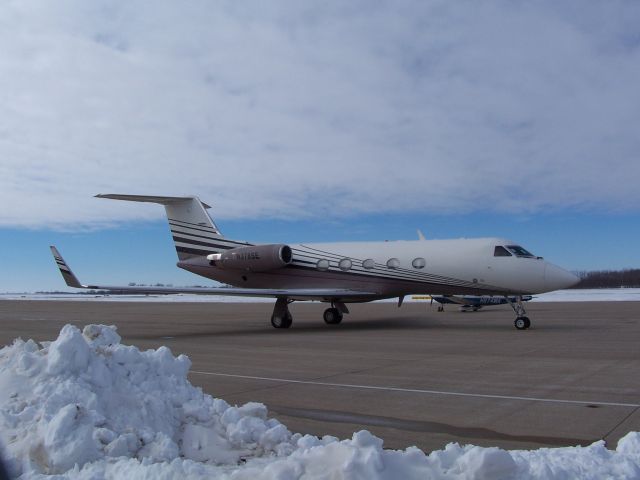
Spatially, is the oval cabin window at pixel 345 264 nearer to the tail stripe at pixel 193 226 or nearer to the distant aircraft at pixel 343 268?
the distant aircraft at pixel 343 268

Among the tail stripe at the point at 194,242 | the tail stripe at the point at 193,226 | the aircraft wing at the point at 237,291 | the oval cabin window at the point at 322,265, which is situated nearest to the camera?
the aircraft wing at the point at 237,291

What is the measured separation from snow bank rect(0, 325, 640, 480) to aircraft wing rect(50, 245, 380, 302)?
38.6 ft

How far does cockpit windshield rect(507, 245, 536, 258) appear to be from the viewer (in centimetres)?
1870

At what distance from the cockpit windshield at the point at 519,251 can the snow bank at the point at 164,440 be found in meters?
14.7

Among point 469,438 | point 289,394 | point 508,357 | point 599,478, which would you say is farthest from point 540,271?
point 599,478

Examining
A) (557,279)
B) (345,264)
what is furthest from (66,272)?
(557,279)

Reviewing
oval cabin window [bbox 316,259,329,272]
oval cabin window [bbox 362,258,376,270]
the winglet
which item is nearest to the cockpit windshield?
oval cabin window [bbox 362,258,376,270]

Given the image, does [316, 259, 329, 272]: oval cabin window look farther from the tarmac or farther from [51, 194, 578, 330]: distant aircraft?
the tarmac

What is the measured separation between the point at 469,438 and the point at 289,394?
3096 millimetres

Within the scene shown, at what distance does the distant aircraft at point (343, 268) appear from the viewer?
1854 centimetres

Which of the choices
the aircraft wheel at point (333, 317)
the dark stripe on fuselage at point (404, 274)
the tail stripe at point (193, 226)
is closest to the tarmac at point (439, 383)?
the dark stripe on fuselage at point (404, 274)

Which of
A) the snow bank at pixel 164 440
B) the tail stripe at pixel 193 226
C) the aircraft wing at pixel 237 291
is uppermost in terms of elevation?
the tail stripe at pixel 193 226

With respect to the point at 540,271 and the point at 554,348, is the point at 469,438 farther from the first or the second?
the point at 540,271

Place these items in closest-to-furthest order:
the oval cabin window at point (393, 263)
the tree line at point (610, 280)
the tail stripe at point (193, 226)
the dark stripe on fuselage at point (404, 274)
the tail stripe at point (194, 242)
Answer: the dark stripe on fuselage at point (404, 274) < the oval cabin window at point (393, 263) < the tail stripe at point (194, 242) < the tail stripe at point (193, 226) < the tree line at point (610, 280)
